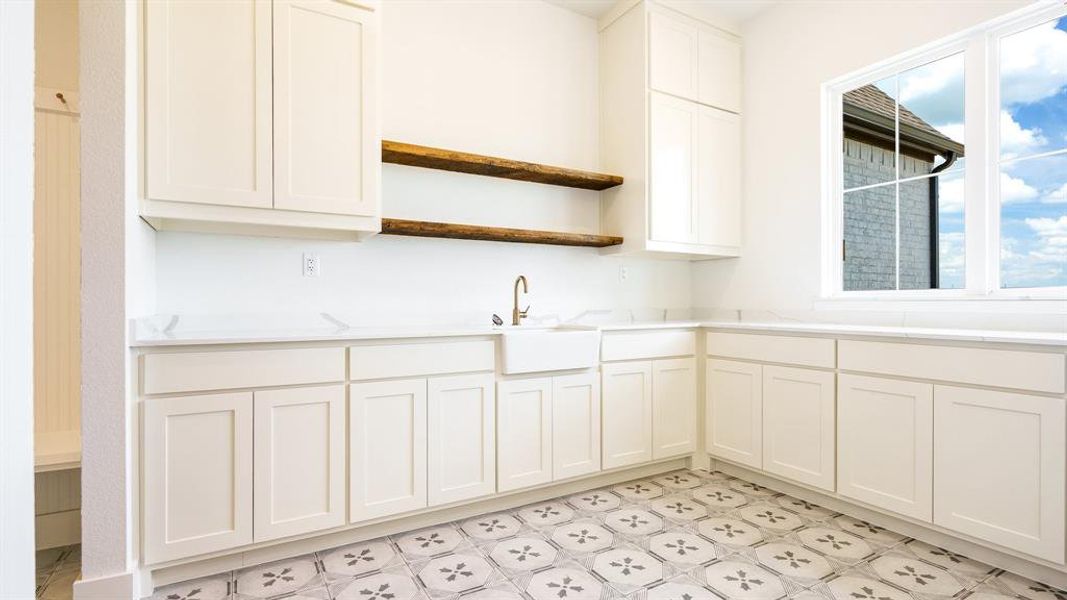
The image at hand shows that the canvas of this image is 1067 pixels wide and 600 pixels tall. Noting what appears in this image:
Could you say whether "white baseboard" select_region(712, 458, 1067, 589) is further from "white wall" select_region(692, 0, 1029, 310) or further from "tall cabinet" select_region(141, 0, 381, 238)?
"tall cabinet" select_region(141, 0, 381, 238)

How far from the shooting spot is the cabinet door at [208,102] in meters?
1.92

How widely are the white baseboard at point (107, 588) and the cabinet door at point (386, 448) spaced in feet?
2.36

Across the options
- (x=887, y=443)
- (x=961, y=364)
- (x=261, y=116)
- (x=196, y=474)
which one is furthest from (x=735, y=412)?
(x=261, y=116)

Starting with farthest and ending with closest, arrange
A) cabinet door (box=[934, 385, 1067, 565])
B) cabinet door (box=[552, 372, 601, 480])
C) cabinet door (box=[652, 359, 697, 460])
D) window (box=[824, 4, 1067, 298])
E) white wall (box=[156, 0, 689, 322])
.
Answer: cabinet door (box=[652, 359, 697, 460]) → cabinet door (box=[552, 372, 601, 480]) → white wall (box=[156, 0, 689, 322]) → window (box=[824, 4, 1067, 298]) → cabinet door (box=[934, 385, 1067, 565])

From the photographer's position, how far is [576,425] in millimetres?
2668

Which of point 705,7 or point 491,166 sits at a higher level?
point 705,7

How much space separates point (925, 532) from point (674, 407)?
1235 mm

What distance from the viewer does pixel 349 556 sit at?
6.77ft

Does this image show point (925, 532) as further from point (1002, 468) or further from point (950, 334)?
point (950, 334)

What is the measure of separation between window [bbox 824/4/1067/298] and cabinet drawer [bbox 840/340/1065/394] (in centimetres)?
58

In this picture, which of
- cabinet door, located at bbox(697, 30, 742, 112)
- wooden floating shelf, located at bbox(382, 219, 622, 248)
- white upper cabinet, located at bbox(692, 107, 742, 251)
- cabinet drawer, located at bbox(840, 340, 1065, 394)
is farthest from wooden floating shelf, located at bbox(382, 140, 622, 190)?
cabinet drawer, located at bbox(840, 340, 1065, 394)

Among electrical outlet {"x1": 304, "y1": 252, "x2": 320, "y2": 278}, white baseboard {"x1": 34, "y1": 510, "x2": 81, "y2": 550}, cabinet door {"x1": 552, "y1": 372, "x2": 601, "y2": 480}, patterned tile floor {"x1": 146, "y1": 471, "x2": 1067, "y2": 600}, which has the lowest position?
patterned tile floor {"x1": 146, "y1": 471, "x2": 1067, "y2": 600}

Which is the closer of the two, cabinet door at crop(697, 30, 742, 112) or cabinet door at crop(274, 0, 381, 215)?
cabinet door at crop(274, 0, 381, 215)
